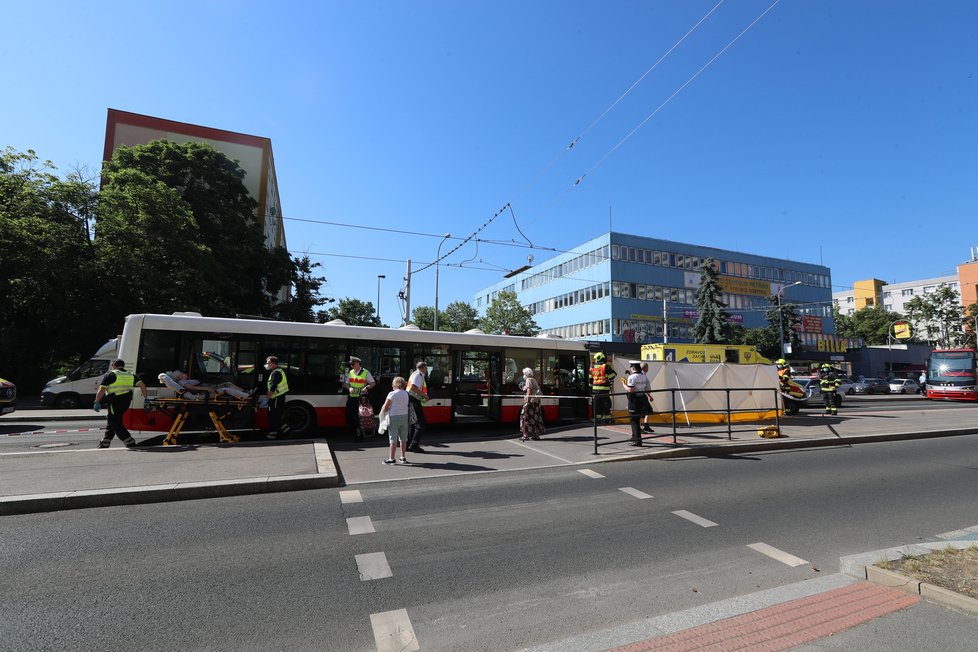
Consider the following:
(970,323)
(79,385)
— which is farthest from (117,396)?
(970,323)

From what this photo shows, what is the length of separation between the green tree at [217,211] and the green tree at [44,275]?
8.84ft

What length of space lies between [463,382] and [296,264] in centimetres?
2488

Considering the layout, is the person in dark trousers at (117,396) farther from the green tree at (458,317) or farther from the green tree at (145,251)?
the green tree at (458,317)

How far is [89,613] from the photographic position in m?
3.35

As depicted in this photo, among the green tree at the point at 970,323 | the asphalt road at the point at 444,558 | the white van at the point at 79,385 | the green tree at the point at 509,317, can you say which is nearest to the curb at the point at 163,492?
the asphalt road at the point at 444,558

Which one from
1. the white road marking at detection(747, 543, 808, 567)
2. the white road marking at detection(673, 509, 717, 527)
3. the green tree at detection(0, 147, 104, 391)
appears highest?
the green tree at detection(0, 147, 104, 391)

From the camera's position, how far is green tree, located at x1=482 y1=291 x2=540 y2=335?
5100 cm

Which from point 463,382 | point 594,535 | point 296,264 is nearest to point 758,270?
point 296,264

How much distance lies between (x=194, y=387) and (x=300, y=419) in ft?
7.47

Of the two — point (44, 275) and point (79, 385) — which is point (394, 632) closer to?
point (79, 385)

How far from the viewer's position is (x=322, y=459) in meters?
7.91

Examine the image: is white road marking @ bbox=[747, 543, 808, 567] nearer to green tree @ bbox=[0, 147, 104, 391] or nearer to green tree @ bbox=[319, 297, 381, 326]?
green tree @ bbox=[0, 147, 104, 391]

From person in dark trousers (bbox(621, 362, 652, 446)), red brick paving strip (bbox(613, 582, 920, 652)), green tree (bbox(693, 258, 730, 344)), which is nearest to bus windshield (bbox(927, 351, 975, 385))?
green tree (bbox(693, 258, 730, 344))

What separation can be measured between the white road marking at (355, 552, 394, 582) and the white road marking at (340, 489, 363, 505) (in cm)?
176
